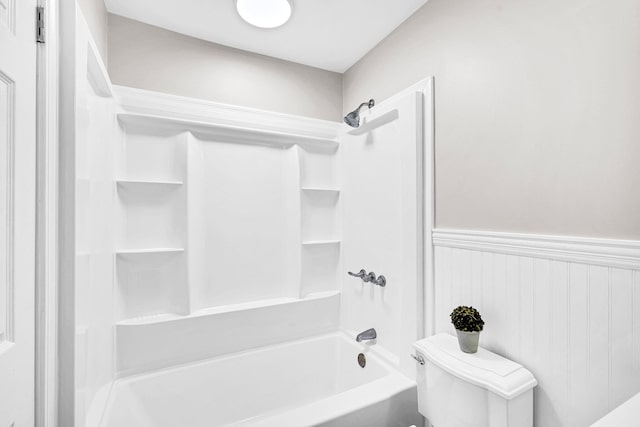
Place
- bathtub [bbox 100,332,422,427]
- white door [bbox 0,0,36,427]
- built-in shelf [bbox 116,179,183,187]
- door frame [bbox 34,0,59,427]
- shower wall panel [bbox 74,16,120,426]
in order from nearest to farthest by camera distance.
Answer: white door [bbox 0,0,36,427], door frame [bbox 34,0,59,427], shower wall panel [bbox 74,16,120,426], bathtub [bbox 100,332,422,427], built-in shelf [bbox 116,179,183,187]

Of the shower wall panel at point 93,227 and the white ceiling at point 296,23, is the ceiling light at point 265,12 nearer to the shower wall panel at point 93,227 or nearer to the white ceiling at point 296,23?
the white ceiling at point 296,23

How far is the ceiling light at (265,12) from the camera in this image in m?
1.55

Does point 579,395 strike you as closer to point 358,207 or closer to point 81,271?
point 358,207

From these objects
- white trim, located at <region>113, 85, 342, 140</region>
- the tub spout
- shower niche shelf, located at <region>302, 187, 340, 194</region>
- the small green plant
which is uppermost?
white trim, located at <region>113, 85, 342, 140</region>

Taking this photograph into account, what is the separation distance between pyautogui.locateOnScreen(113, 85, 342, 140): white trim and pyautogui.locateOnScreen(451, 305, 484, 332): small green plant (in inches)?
58.2

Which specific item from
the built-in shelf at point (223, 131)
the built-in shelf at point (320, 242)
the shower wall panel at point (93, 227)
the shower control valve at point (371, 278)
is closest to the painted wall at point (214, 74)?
the built-in shelf at point (223, 131)

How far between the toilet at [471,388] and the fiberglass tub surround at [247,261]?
24 centimetres

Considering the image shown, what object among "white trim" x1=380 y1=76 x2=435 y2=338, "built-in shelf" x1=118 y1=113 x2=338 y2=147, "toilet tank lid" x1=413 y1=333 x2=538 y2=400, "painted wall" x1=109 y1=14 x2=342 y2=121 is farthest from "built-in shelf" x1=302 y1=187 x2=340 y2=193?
"toilet tank lid" x1=413 y1=333 x2=538 y2=400

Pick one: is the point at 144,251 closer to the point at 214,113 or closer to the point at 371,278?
the point at 214,113

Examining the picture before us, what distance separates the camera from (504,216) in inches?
46.6

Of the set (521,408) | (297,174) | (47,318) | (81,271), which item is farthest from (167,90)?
(521,408)

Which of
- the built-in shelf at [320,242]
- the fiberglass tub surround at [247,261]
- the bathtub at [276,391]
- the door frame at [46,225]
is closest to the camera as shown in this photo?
the door frame at [46,225]

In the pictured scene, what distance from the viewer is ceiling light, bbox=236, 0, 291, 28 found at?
5.09ft

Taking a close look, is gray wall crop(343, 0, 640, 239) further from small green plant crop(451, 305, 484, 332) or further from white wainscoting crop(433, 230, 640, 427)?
small green plant crop(451, 305, 484, 332)
